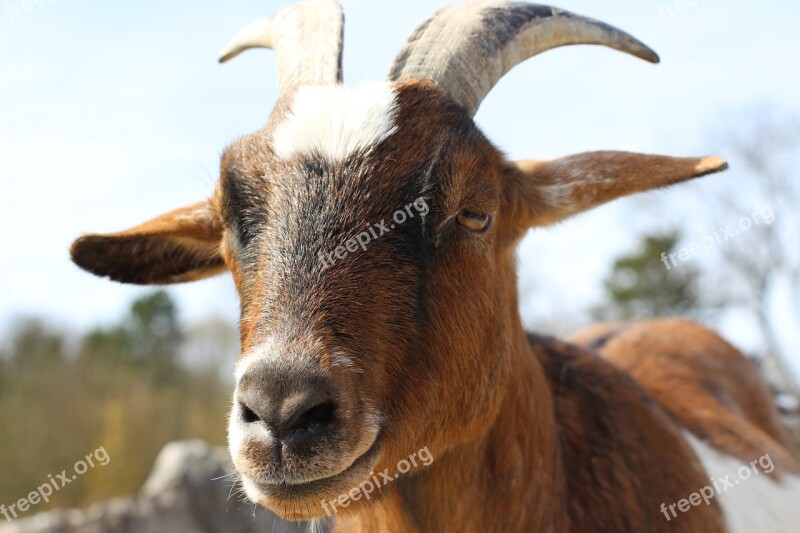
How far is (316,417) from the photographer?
263 cm

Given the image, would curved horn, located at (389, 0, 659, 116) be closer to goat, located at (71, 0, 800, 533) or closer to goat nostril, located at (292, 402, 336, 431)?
goat, located at (71, 0, 800, 533)

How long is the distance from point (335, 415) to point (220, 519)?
13.0 meters

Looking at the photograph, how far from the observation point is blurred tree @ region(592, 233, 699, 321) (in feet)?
84.0

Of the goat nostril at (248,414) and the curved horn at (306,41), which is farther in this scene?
the curved horn at (306,41)

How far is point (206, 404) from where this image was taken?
23531mm

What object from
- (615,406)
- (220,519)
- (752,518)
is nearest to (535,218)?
(615,406)

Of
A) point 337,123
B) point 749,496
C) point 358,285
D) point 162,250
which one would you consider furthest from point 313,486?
point 749,496

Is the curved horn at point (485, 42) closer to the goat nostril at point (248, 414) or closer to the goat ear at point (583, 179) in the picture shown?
the goat ear at point (583, 179)

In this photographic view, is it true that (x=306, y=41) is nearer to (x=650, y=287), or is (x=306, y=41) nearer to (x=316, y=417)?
(x=316, y=417)

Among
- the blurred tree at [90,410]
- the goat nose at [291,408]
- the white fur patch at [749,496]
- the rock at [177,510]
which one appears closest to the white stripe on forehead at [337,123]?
the goat nose at [291,408]

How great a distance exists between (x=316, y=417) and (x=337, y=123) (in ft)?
4.48

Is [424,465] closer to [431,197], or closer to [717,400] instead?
[431,197]

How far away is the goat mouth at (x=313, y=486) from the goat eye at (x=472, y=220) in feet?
3.73

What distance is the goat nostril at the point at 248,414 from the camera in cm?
268
